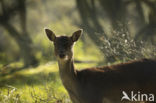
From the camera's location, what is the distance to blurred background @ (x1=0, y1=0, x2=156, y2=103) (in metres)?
10.5

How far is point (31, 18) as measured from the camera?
3384 cm

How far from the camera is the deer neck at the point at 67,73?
26.0ft

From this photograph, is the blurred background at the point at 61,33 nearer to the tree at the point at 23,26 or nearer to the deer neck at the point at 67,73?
the tree at the point at 23,26

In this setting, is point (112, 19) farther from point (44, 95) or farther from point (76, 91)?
point (76, 91)

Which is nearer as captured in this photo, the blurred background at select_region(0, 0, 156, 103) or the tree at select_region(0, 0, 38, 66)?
the blurred background at select_region(0, 0, 156, 103)

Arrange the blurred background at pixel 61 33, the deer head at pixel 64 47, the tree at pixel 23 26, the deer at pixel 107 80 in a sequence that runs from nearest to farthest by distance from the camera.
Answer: the deer at pixel 107 80
the deer head at pixel 64 47
the blurred background at pixel 61 33
the tree at pixel 23 26

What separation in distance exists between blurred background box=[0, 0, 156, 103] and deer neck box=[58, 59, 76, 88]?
1418 millimetres

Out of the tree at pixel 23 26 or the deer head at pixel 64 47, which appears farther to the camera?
the tree at pixel 23 26

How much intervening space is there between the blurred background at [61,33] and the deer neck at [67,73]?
1.42m

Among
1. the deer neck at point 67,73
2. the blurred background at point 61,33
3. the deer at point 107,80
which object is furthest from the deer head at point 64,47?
the blurred background at point 61,33

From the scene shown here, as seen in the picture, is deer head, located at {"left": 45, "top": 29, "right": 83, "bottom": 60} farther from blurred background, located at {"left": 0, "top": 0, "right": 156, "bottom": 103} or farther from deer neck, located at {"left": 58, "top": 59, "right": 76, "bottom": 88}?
blurred background, located at {"left": 0, "top": 0, "right": 156, "bottom": 103}

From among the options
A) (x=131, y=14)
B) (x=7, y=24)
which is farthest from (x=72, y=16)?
(x=7, y=24)

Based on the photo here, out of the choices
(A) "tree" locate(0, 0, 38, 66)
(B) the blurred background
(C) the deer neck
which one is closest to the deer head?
(C) the deer neck

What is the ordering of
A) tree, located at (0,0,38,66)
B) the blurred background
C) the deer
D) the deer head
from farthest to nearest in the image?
tree, located at (0,0,38,66)
the blurred background
the deer head
the deer
